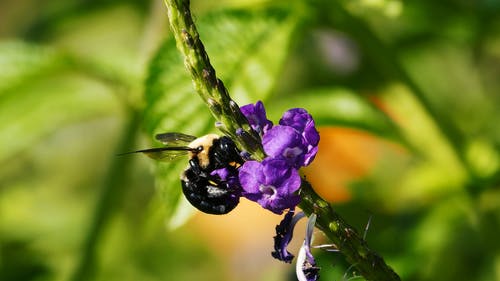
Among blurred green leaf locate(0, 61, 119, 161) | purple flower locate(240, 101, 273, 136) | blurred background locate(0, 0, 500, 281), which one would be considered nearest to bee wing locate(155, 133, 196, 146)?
purple flower locate(240, 101, 273, 136)

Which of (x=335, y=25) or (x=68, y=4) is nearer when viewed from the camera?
(x=335, y=25)

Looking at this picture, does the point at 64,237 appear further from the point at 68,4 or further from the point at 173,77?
the point at 173,77

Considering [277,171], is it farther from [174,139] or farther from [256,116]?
[174,139]

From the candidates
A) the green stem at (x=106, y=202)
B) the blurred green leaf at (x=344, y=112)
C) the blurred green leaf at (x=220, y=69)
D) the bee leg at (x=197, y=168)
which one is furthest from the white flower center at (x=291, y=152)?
the green stem at (x=106, y=202)

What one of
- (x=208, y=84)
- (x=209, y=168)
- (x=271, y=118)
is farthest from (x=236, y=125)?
(x=271, y=118)

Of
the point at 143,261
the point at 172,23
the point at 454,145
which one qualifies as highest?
the point at 143,261

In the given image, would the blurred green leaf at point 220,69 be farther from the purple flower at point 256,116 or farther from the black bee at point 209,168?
the purple flower at point 256,116

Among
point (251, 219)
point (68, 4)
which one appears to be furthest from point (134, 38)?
point (251, 219)
